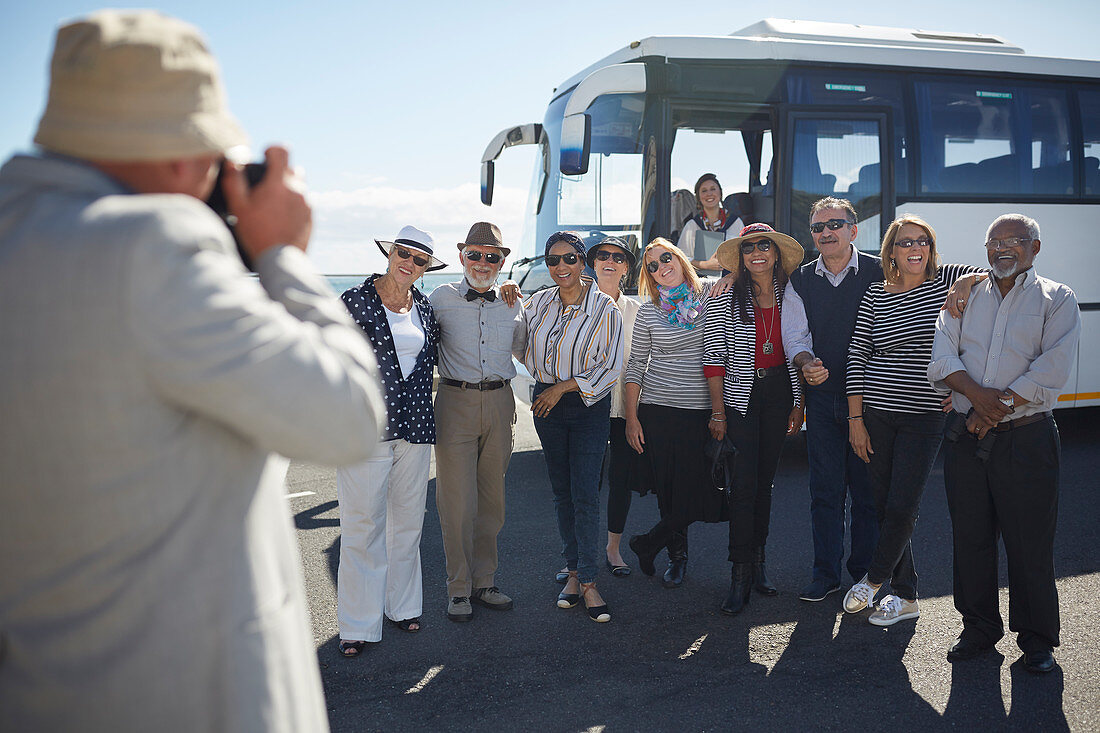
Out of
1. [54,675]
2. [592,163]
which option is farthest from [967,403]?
[592,163]

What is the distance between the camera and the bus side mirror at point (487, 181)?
30.2 ft

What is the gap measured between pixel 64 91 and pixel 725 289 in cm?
431

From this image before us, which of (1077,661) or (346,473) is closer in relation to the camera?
(1077,661)

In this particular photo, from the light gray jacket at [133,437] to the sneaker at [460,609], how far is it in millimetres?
3553

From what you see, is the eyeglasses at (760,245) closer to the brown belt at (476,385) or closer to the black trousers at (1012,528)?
the black trousers at (1012,528)

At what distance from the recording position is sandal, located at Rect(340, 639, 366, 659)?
416cm

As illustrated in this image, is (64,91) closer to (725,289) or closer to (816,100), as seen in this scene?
(725,289)

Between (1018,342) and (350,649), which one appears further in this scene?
(350,649)

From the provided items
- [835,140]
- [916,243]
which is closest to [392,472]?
[916,243]

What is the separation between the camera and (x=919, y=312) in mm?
4465

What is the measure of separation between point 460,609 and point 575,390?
1467mm

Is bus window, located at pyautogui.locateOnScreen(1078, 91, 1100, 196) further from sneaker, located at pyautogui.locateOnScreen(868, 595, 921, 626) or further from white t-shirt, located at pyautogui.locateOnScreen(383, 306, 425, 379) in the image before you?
white t-shirt, located at pyautogui.locateOnScreen(383, 306, 425, 379)

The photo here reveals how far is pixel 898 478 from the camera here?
4.45 meters

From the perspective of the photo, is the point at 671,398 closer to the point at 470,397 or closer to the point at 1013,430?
the point at 470,397
